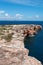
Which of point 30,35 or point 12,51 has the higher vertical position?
point 12,51

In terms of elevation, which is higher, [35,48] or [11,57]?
[11,57]

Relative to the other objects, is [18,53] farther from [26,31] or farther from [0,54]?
[26,31]

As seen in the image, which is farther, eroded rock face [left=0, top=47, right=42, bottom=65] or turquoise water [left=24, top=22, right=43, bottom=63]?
turquoise water [left=24, top=22, right=43, bottom=63]

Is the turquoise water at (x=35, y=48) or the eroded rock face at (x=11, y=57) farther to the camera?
the turquoise water at (x=35, y=48)

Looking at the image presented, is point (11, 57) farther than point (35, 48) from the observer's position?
→ No

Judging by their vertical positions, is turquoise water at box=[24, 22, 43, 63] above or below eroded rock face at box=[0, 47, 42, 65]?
below

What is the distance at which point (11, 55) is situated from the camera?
28000mm

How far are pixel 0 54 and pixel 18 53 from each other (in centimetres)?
322

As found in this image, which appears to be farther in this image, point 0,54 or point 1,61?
point 0,54

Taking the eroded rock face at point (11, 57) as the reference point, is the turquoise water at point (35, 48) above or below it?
below

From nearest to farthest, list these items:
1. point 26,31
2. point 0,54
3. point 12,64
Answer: point 12,64 < point 0,54 < point 26,31

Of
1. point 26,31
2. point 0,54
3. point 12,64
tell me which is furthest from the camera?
point 26,31

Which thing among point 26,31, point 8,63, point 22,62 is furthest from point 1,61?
point 26,31

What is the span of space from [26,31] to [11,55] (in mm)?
77875
